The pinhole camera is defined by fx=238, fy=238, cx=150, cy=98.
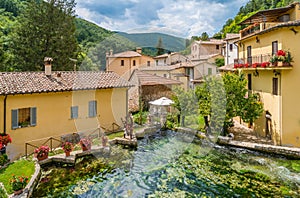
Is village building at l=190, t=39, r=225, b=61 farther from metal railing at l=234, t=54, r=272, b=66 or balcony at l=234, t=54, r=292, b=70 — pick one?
metal railing at l=234, t=54, r=272, b=66

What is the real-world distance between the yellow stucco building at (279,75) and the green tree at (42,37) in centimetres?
1983

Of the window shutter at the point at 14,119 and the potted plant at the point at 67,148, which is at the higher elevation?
the window shutter at the point at 14,119

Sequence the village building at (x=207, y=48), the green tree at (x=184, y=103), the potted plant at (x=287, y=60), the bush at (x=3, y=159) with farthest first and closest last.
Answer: the village building at (x=207, y=48)
the green tree at (x=184, y=103)
the potted plant at (x=287, y=60)
the bush at (x=3, y=159)

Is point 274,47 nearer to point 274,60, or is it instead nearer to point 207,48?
point 274,60

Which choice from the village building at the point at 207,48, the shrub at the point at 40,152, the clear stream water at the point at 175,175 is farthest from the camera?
the village building at the point at 207,48

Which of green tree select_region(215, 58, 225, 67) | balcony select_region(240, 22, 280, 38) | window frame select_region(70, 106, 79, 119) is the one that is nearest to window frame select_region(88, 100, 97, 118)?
Result: window frame select_region(70, 106, 79, 119)

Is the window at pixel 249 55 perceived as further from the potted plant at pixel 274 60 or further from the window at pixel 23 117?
the window at pixel 23 117

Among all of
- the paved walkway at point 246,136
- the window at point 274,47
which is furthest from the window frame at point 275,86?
the paved walkway at point 246,136

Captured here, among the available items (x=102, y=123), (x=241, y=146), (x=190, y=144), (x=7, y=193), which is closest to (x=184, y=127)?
(x=190, y=144)

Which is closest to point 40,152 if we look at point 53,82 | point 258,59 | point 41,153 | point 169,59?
point 41,153

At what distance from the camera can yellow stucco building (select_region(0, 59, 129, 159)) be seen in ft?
38.0

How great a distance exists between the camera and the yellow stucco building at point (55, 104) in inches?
456

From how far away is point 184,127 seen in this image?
17203 mm

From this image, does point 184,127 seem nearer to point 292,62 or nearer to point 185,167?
point 185,167
